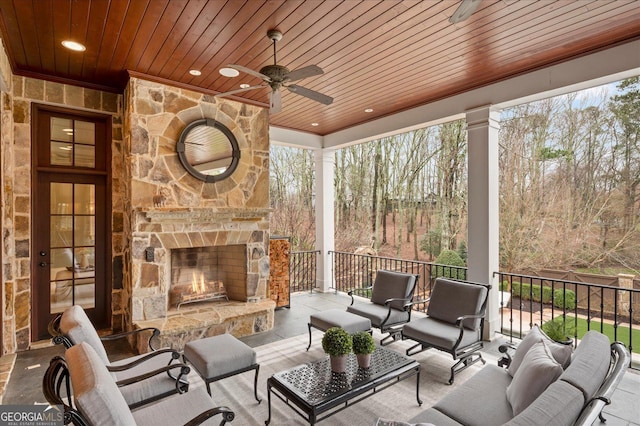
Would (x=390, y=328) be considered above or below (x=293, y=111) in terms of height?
below

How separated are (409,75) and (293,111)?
204cm

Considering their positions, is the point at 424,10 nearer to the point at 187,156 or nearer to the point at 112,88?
the point at 187,156

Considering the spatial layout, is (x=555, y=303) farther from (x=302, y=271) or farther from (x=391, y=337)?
(x=302, y=271)

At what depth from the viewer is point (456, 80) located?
4086mm

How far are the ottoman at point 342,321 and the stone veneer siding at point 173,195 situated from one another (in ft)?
4.00

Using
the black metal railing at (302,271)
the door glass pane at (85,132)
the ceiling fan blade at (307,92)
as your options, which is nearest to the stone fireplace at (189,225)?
the door glass pane at (85,132)

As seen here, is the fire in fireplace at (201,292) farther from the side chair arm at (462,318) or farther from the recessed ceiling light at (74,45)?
the side chair arm at (462,318)

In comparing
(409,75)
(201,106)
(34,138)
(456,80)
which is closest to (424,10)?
(409,75)

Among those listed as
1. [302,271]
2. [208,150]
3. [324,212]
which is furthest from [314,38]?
[302,271]

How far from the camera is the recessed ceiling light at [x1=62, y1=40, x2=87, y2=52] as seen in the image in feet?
10.2

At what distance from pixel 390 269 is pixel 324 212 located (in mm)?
2092

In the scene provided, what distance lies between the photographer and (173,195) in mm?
4082

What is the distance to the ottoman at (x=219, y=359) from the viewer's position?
2607 millimetres

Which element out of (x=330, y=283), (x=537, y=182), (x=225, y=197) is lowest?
(x=330, y=283)
